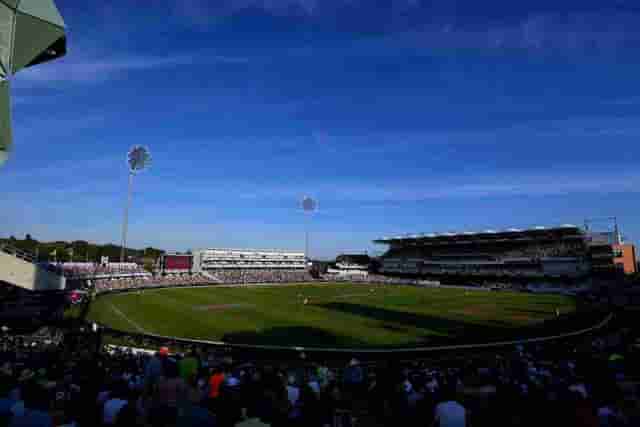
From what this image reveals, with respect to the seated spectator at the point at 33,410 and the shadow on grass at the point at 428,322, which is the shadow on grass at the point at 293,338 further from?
the seated spectator at the point at 33,410

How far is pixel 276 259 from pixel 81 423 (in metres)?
105

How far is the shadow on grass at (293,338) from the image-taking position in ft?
90.3

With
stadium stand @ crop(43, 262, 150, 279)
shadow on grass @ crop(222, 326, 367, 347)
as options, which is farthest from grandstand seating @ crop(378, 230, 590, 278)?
shadow on grass @ crop(222, 326, 367, 347)

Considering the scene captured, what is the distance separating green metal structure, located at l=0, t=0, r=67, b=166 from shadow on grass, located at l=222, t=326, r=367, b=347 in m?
22.0

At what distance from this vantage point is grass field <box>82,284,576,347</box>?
2962cm

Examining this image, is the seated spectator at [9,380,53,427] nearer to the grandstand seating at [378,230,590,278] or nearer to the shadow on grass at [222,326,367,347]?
the shadow on grass at [222,326,367,347]

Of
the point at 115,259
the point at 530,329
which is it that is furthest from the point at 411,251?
the point at 115,259

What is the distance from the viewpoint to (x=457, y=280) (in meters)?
92.9

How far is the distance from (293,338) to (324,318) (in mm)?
9573

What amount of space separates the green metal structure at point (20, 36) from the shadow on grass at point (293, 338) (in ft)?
72.1

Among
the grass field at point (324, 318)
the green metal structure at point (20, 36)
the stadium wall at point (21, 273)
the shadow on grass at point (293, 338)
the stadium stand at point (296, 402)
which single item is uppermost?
the green metal structure at point (20, 36)

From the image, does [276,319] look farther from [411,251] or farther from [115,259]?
[115,259]

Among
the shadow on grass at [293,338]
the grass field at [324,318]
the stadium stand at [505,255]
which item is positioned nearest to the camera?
the shadow on grass at [293,338]

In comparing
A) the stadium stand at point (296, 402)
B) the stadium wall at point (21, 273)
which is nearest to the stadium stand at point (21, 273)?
the stadium wall at point (21, 273)
